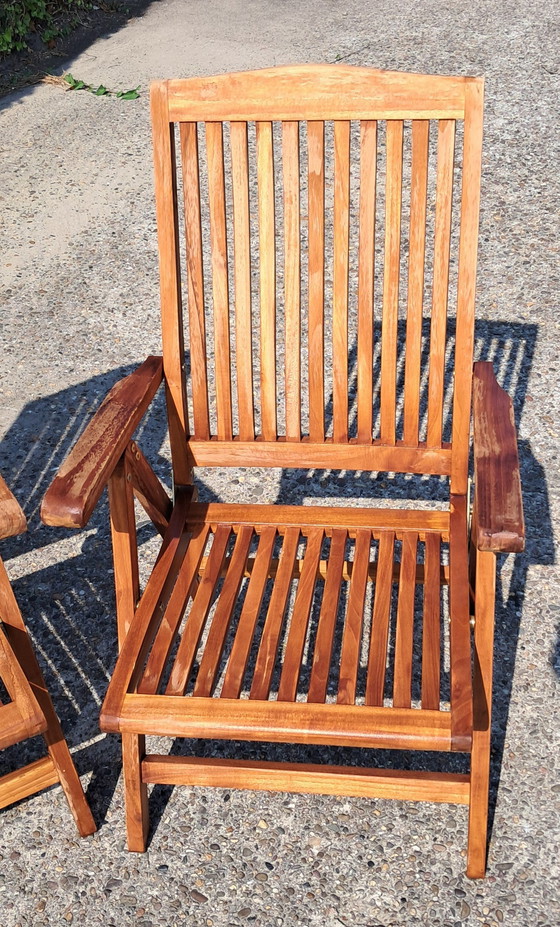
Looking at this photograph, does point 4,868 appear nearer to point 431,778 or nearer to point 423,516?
point 431,778

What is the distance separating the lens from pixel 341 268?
238cm

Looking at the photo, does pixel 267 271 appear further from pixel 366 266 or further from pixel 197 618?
pixel 197 618

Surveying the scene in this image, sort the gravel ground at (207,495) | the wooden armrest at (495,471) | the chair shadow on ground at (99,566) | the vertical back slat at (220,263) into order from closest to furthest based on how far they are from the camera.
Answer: the wooden armrest at (495,471), the gravel ground at (207,495), the vertical back slat at (220,263), the chair shadow on ground at (99,566)

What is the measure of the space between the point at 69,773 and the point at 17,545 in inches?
45.8

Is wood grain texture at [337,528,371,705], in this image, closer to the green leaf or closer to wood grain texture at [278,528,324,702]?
wood grain texture at [278,528,324,702]

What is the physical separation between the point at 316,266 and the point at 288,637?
848 mm

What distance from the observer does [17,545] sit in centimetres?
330

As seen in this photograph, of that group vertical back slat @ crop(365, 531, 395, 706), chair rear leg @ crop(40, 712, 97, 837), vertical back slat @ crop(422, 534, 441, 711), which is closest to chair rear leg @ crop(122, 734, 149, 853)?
chair rear leg @ crop(40, 712, 97, 837)

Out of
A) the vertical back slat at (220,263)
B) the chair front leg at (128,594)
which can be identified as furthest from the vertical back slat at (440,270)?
the chair front leg at (128,594)

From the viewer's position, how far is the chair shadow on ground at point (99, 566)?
2.56 m

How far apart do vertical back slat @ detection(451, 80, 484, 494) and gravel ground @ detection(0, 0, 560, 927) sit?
0.68 metres

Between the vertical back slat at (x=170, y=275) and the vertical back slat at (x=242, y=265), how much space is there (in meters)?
0.14

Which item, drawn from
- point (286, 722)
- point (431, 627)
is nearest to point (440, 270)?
point (431, 627)

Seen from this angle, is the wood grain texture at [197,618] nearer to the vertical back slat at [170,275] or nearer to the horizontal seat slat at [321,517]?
the horizontal seat slat at [321,517]
